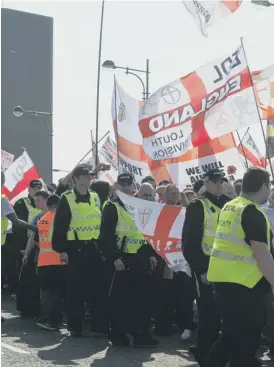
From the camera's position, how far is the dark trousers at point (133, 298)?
794 cm

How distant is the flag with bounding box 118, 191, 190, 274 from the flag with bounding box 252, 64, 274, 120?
14.0ft

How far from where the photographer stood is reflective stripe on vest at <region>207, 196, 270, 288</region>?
529 centimetres

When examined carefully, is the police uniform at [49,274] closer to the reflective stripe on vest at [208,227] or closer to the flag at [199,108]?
the flag at [199,108]

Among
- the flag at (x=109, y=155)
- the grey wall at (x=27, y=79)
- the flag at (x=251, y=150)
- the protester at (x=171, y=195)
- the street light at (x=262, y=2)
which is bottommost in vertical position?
the protester at (x=171, y=195)

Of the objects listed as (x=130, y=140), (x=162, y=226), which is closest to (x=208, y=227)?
(x=162, y=226)

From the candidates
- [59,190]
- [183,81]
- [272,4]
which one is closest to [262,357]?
[59,190]

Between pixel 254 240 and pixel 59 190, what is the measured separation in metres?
5.33

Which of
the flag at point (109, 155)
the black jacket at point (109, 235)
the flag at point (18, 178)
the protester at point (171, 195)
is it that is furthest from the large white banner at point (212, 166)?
the flag at point (109, 155)

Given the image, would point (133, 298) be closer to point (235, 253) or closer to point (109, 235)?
point (109, 235)

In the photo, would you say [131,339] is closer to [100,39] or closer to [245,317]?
[245,317]

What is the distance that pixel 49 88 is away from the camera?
2532 inches

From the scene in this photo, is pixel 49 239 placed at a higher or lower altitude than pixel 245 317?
higher

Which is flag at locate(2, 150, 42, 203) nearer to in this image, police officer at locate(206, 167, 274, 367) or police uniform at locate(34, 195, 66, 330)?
police uniform at locate(34, 195, 66, 330)

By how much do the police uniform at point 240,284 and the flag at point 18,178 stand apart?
29.6 feet
